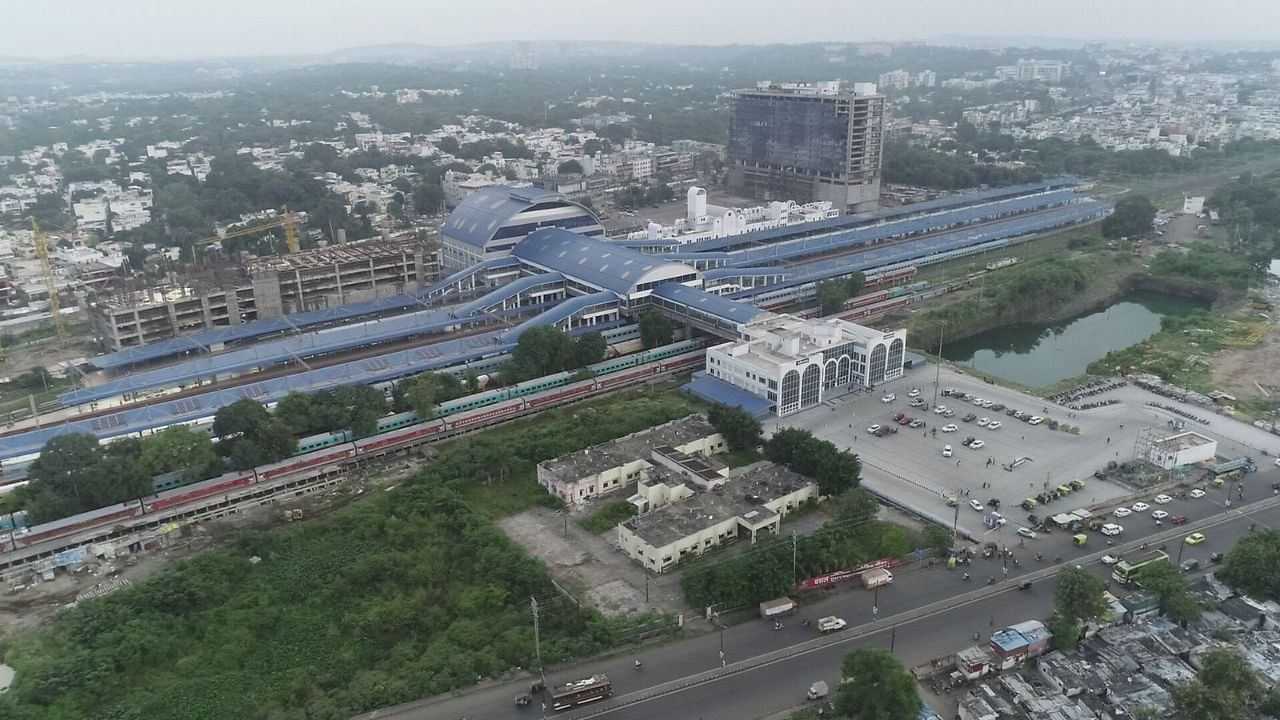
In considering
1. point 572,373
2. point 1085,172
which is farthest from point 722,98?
point 572,373

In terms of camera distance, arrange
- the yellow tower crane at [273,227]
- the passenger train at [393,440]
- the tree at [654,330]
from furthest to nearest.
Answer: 1. the yellow tower crane at [273,227]
2. the tree at [654,330]
3. the passenger train at [393,440]

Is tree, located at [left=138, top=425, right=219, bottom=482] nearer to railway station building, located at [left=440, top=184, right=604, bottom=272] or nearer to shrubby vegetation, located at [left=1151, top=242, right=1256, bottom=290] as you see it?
railway station building, located at [left=440, top=184, right=604, bottom=272]

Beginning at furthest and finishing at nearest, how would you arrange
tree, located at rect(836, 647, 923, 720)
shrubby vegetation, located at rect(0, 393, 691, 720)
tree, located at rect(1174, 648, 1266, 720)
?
shrubby vegetation, located at rect(0, 393, 691, 720), tree, located at rect(836, 647, 923, 720), tree, located at rect(1174, 648, 1266, 720)

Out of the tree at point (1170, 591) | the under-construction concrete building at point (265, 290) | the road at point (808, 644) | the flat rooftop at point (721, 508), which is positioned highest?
the under-construction concrete building at point (265, 290)

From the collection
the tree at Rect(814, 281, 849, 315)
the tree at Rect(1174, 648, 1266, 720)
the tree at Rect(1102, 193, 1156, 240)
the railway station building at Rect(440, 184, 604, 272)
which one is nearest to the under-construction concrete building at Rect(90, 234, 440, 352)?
the railway station building at Rect(440, 184, 604, 272)

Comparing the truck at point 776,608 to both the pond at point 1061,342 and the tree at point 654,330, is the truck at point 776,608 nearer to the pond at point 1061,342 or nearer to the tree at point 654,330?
the tree at point 654,330

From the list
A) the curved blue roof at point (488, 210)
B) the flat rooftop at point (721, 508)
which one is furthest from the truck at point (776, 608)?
the curved blue roof at point (488, 210)

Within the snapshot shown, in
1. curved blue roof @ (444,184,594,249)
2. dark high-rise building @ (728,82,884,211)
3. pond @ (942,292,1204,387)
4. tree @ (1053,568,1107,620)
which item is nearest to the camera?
tree @ (1053,568,1107,620)

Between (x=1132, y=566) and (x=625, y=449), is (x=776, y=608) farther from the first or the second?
(x=1132, y=566)
